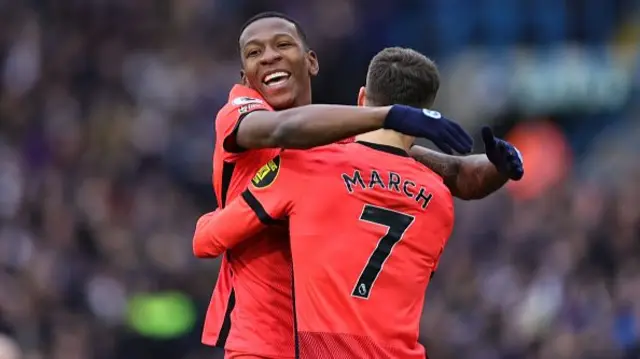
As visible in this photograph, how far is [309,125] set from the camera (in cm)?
548

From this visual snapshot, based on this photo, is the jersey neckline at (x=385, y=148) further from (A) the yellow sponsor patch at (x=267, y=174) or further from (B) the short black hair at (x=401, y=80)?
(A) the yellow sponsor patch at (x=267, y=174)

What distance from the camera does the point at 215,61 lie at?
16.5m

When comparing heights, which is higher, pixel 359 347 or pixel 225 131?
pixel 225 131

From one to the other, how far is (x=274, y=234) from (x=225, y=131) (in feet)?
1.49

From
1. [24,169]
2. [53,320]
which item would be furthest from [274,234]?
[24,169]

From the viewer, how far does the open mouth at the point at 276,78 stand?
6059 mm

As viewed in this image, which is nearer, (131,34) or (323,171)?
(323,171)

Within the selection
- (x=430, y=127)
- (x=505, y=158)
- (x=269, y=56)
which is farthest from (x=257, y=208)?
(x=505, y=158)

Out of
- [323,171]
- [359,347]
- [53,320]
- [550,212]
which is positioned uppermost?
[323,171]

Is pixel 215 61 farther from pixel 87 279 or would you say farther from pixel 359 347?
pixel 359 347

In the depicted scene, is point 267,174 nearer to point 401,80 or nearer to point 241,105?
point 241,105

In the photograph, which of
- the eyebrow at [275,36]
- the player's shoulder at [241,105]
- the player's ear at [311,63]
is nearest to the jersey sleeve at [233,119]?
the player's shoulder at [241,105]

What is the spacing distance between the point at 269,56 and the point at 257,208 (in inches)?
26.0

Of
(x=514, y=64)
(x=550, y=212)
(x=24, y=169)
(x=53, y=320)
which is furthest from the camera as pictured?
(x=514, y=64)
